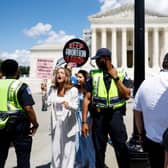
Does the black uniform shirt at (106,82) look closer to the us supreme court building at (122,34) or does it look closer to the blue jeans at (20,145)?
the blue jeans at (20,145)

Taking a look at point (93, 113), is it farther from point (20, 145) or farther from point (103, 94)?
point (20, 145)

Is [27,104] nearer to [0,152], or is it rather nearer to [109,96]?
[0,152]

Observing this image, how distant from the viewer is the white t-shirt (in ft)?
12.1

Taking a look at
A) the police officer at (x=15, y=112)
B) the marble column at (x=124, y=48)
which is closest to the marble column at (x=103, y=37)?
the marble column at (x=124, y=48)

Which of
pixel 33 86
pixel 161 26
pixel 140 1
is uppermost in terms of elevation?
pixel 161 26

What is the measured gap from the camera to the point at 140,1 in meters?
6.41

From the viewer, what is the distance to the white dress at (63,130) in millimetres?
5371

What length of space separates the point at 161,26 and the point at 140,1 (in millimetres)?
62345

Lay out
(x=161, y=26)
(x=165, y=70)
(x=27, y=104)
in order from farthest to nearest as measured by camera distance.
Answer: (x=161, y=26), (x=27, y=104), (x=165, y=70)

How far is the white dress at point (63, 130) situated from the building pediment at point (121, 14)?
62.2 m

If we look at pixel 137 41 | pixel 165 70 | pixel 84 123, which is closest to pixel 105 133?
pixel 84 123

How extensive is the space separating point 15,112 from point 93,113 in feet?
4.01

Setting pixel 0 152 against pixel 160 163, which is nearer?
pixel 160 163

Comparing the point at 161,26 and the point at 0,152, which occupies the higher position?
the point at 161,26
